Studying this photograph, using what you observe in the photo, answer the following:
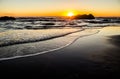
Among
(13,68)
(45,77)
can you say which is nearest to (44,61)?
(13,68)

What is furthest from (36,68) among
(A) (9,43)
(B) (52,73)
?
(A) (9,43)

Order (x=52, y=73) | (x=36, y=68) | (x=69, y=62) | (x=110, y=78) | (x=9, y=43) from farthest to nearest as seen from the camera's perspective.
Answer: (x=9, y=43)
(x=69, y=62)
(x=36, y=68)
(x=52, y=73)
(x=110, y=78)

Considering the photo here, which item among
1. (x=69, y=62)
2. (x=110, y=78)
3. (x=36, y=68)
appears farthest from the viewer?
(x=69, y=62)

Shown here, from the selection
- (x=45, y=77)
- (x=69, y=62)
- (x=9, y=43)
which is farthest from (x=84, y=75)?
(x=9, y=43)

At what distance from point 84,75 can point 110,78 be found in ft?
2.18

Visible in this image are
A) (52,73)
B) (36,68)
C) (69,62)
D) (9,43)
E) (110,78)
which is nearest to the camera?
(110,78)

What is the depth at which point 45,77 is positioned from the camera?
4375 mm

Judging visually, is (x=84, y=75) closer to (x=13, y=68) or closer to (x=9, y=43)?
(x=13, y=68)

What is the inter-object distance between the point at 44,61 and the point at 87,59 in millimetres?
1582

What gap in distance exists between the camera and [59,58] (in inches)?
254

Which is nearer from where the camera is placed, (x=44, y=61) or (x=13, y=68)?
(x=13, y=68)

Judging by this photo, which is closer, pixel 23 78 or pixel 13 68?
pixel 23 78

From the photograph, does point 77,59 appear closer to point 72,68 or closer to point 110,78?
point 72,68

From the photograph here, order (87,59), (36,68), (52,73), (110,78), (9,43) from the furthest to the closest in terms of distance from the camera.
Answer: (9,43)
(87,59)
(36,68)
(52,73)
(110,78)
